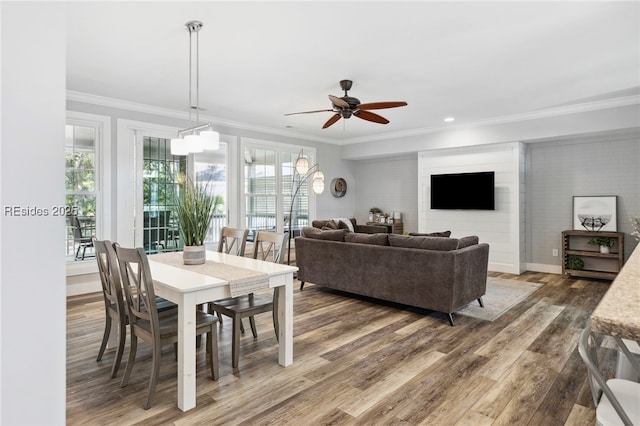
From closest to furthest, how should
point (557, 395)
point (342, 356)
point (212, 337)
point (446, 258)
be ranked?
1. point (557, 395)
2. point (212, 337)
3. point (342, 356)
4. point (446, 258)

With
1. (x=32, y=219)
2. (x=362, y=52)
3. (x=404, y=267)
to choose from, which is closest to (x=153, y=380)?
(x=32, y=219)

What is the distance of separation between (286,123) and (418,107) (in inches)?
87.7

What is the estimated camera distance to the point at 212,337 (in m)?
2.49

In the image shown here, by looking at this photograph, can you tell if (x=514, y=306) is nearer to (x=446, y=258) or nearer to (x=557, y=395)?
(x=446, y=258)

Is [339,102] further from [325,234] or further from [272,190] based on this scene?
[272,190]

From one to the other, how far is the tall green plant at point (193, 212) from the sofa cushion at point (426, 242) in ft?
6.79

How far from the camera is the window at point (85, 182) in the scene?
4746 mm

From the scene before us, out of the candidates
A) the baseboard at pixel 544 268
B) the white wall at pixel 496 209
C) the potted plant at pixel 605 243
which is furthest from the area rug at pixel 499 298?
the potted plant at pixel 605 243

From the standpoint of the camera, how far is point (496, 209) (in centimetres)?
628

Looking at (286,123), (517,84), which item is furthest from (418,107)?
(286,123)

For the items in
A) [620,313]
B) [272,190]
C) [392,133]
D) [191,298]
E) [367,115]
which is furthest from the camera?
[392,133]

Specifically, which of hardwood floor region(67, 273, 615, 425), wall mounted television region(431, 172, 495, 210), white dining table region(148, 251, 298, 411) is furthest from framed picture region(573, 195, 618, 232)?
white dining table region(148, 251, 298, 411)

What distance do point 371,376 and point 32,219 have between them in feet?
7.31

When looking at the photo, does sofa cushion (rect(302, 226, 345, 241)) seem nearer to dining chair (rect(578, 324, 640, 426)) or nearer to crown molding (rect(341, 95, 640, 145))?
crown molding (rect(341, 95, 640, 145))
